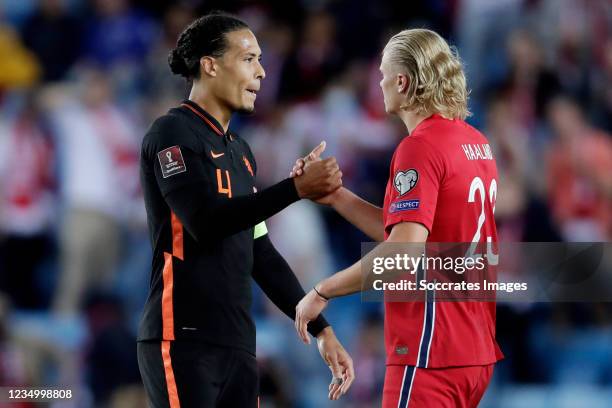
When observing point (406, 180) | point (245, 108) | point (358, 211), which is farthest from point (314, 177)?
point (358, 211)

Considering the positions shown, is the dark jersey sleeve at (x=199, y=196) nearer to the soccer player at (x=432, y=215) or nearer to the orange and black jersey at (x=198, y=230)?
the orange and black jersey at (x=198, y=230)

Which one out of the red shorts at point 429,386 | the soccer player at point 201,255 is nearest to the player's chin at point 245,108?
the soccer player at point 201,255

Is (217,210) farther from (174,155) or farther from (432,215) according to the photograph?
(432,215)

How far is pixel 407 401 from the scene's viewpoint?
12.0 ft

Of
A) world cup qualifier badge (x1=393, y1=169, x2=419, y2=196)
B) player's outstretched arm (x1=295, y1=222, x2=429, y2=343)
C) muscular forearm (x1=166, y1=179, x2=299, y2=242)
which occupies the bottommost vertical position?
player's outstretched arm (x1=295, y1=222, x2=429, y2=343)

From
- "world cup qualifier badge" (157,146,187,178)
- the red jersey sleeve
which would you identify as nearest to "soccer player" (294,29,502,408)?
the red jersey sleeve

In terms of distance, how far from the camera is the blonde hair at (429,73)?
385 centimetres

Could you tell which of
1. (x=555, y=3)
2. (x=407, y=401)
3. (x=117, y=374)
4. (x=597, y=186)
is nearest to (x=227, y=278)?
(x=407, y=401)

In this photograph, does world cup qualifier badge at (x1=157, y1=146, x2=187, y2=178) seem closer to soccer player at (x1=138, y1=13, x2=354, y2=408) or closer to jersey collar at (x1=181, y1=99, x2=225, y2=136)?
soccer player at (x1=138, y1=13, x2=354, y2=408)

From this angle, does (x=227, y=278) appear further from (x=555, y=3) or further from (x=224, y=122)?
(x=555, y=3)

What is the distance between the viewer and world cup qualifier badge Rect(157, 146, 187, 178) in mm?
3711

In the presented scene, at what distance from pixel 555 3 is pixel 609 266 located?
111 inches

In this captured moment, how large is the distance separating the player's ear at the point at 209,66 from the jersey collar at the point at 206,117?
14 centimetres

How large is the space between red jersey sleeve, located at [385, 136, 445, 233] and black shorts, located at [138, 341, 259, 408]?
76cm
